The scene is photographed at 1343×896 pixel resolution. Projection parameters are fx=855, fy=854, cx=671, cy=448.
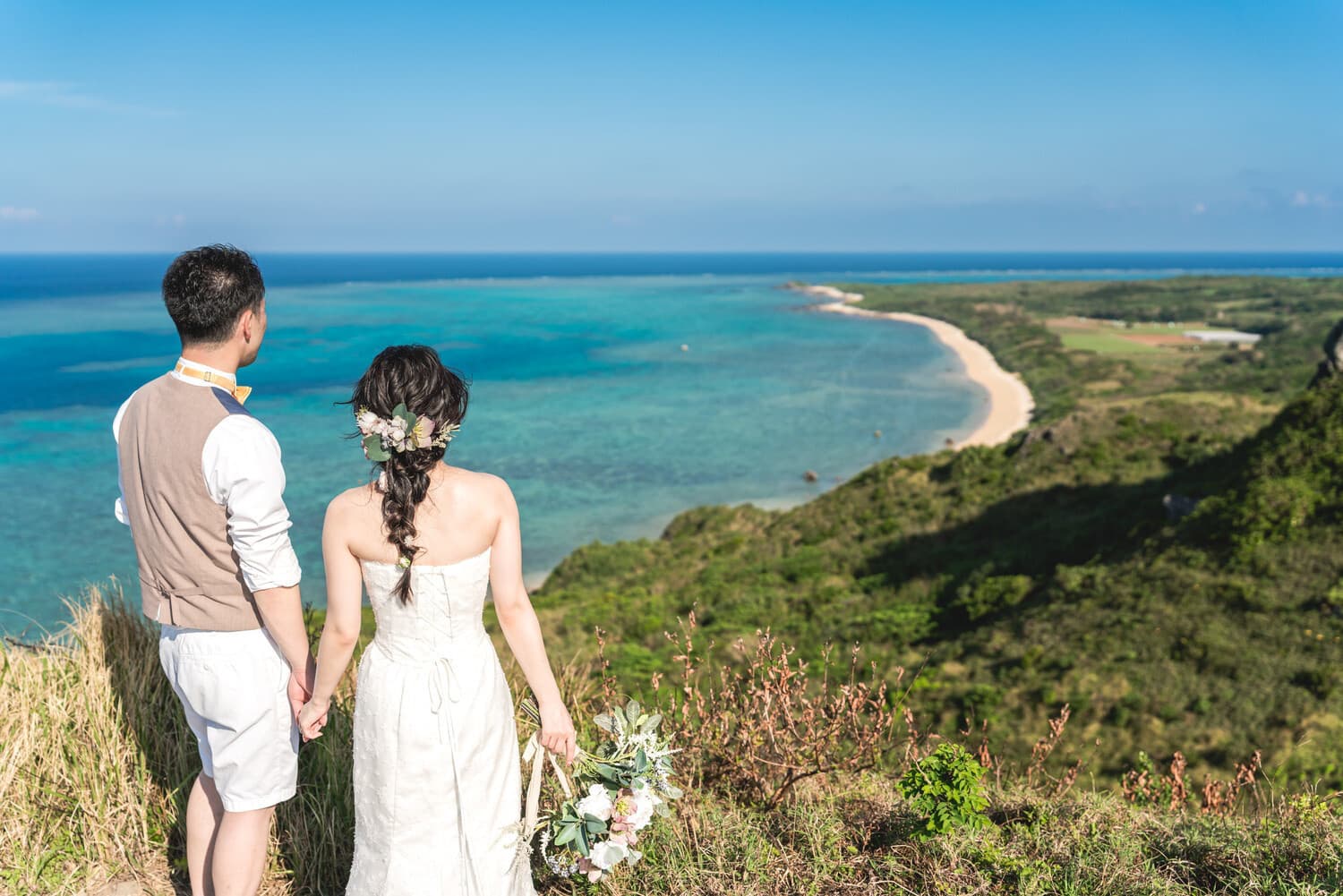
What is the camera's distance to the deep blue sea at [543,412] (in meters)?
36.5

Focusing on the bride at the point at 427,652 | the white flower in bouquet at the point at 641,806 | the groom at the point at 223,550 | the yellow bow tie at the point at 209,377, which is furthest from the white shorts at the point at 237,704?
the white flower in bouquet at the point at 641,806

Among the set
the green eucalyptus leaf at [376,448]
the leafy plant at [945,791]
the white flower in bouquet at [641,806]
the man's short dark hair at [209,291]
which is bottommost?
the leafy plant at [945,791]

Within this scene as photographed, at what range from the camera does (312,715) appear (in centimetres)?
284

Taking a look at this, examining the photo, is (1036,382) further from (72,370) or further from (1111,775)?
(72,370)

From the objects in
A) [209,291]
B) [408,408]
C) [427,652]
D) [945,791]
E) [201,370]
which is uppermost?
[209,291]

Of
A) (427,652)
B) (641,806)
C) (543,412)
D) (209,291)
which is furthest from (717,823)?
(543,412)

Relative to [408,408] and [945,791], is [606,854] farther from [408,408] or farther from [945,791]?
[408,408]

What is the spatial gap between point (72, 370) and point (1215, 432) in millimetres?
79936

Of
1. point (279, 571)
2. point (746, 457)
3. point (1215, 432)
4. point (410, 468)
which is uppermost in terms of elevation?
A: point (410, 468)

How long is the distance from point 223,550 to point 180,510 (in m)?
0.18

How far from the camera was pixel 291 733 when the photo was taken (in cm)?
296

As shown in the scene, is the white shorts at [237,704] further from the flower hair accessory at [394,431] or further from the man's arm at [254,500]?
the flower hair accessory at [394,431]

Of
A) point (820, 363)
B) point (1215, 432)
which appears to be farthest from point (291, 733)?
point (820, 363)

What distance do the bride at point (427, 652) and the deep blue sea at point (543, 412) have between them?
8.96 feet
